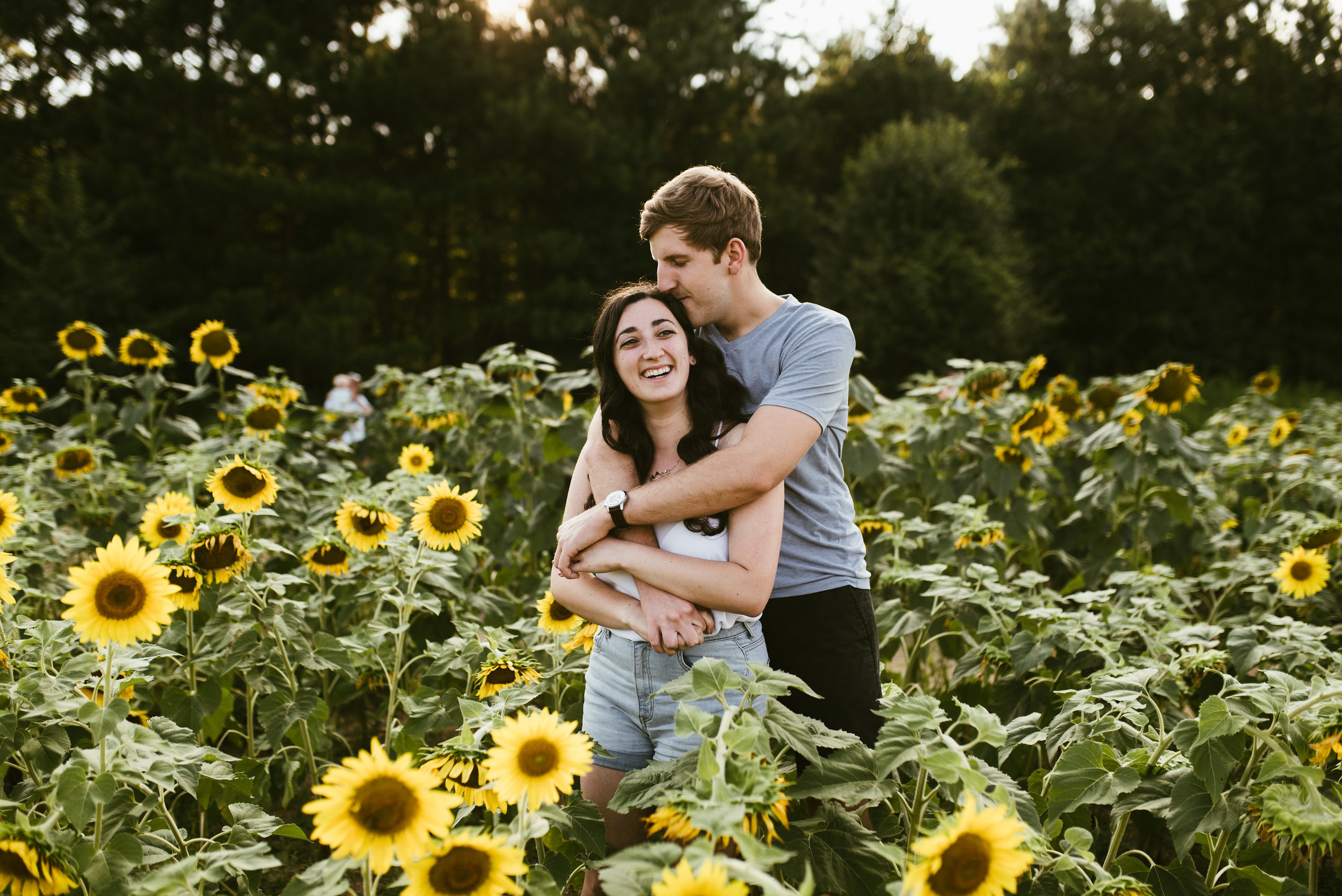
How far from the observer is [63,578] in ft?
10.7

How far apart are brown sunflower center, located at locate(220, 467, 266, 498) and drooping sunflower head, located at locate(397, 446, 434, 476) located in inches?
36.1

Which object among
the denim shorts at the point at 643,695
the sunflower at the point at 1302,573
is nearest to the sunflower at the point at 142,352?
the denim shorts at the point at 643,695

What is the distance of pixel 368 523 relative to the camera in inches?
102

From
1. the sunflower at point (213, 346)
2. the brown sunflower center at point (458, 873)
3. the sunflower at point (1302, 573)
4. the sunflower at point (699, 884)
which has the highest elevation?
the sunflower at point (213, 346)

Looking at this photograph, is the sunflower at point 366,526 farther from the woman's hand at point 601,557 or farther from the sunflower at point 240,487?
the woman's hand at point 601,557

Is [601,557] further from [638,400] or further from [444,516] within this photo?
[444,516]

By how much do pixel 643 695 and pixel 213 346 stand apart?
3364mm

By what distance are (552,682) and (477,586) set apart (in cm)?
175

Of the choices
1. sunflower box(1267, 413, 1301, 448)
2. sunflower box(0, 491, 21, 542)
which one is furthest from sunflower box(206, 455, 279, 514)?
sunflower box(1267, 413, 1301, 448)

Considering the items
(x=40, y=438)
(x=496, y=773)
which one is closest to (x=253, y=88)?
(x=40, y=438)

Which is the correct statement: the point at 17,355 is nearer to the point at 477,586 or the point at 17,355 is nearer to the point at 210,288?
the point at 210,288

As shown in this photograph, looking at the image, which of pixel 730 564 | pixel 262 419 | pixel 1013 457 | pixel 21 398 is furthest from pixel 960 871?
pixel 21 398

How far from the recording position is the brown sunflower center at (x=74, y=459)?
3652mm

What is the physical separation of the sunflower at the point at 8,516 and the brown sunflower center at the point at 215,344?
1.56 metres
